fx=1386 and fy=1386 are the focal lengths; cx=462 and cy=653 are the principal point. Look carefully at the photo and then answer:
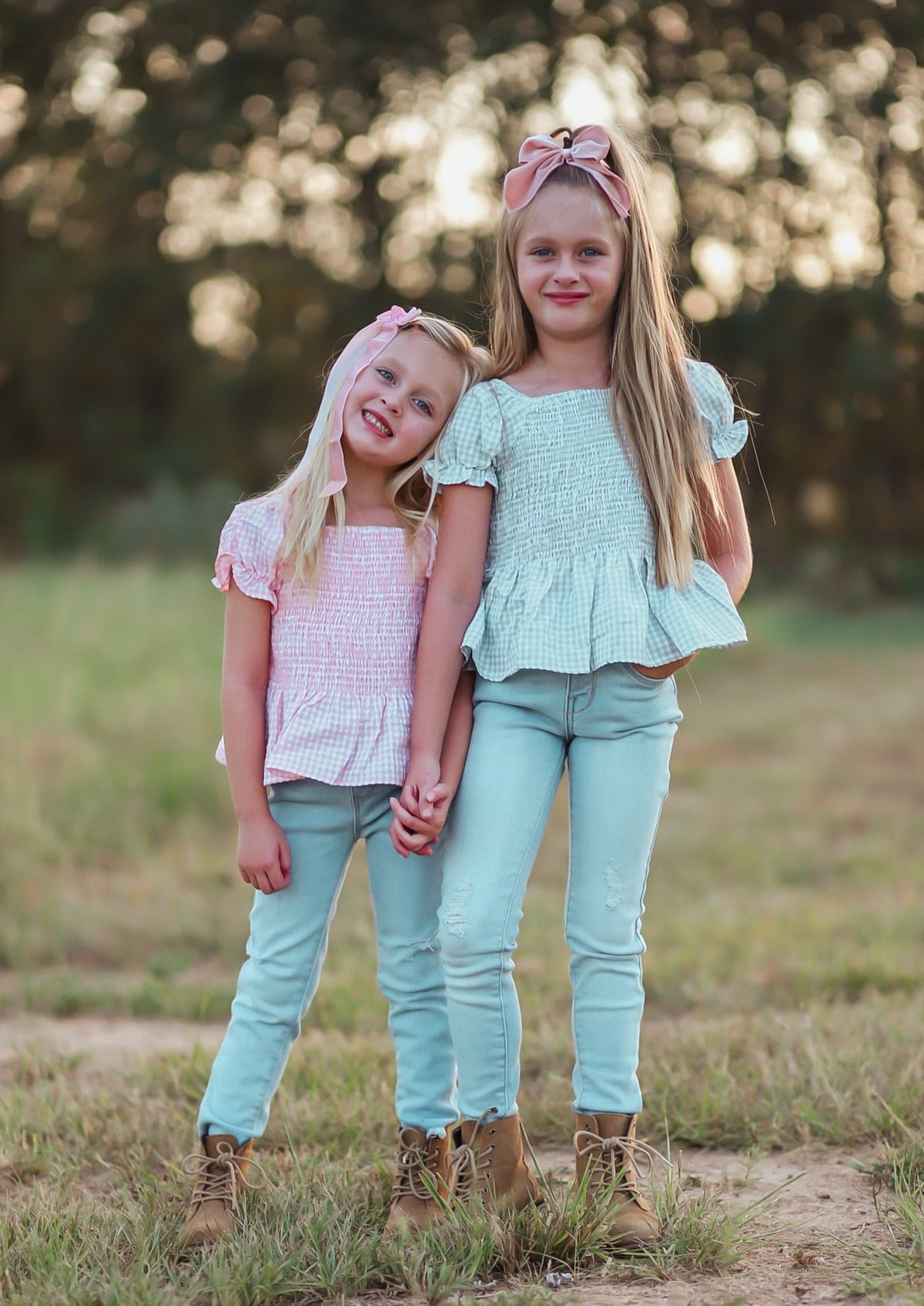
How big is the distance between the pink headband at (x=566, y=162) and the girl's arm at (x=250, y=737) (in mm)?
822

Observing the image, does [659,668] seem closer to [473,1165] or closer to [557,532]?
[557,532]

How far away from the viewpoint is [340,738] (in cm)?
229

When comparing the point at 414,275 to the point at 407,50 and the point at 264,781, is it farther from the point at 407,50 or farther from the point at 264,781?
the point at 264,781

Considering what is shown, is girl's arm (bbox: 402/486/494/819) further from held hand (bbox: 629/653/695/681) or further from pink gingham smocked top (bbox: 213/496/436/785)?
held hand (bbox: 629/653/695/681)

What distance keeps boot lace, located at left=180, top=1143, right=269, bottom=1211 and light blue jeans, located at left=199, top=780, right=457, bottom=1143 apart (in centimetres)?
4

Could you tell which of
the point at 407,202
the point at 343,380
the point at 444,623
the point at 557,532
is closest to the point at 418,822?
the point at 444,623

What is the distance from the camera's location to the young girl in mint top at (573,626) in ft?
7.22

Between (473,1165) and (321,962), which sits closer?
(473,1165)

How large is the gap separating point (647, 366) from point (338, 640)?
2.26 feet

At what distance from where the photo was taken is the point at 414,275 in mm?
18875

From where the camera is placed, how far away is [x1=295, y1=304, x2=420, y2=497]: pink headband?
2.35 m

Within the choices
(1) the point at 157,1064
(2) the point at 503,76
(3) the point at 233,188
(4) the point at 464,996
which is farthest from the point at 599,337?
(3) the point at 233,188

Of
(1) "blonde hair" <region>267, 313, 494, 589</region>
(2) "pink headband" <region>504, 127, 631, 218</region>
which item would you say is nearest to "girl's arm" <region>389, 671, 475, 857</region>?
(1) "blonde hair" <region>267, 313, 494, 589</region>

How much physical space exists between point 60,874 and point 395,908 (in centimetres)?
289
